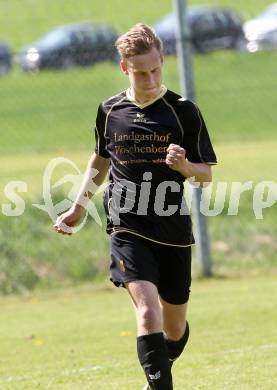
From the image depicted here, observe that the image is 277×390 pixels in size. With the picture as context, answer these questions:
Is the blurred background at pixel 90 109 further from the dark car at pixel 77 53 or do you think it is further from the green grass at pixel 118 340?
the green grass at pixel 118 340

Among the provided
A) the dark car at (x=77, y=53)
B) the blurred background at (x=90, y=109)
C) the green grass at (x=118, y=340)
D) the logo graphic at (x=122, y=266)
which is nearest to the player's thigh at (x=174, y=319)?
the logo graphic at (x=122, y=266)

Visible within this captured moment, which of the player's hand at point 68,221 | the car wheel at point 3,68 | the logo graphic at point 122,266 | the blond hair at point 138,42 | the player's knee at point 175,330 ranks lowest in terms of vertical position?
the player's knee at point 175,330

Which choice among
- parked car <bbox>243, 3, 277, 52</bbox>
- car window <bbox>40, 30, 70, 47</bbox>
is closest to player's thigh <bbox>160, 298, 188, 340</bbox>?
parked car <bbox>243, 3, 277, 52</bbox>

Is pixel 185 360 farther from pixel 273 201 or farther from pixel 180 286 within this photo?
pixel 273 201

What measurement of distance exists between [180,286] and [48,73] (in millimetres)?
8184

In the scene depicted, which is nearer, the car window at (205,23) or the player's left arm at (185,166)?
the player's left arm at (185,166)

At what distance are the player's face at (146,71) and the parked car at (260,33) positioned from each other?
828 cm

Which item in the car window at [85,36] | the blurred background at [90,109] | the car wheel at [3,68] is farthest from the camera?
the car wheel at [3,68]

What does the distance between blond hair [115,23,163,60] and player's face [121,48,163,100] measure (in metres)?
0.02

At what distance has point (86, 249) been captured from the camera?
11234mm

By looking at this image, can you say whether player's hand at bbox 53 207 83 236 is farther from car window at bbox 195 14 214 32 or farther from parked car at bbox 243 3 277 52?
car window at bbox 195 14 214 32

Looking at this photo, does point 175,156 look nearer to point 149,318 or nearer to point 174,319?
point 149,318

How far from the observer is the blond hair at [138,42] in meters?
5.51

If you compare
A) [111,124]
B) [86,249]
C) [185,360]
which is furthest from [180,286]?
[86,249]
